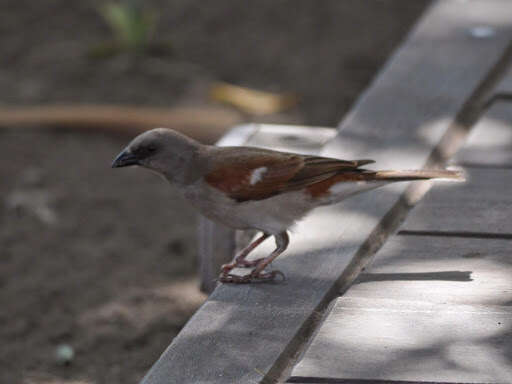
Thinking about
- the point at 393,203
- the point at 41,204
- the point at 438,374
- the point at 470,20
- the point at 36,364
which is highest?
the point at 470,20

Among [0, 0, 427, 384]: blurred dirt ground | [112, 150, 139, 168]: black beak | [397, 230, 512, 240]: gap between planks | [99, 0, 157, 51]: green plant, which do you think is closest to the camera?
[397, 230, 512, 240]: gap between planks

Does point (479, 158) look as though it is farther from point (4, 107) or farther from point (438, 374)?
point (4, 107)

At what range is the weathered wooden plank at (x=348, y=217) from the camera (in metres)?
2.98

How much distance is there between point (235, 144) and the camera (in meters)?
4.91

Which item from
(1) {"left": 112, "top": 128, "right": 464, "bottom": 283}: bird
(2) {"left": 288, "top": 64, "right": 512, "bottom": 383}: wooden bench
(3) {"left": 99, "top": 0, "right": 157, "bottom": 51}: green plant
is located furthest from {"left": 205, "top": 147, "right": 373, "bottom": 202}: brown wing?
(3) {"left": 99, "top": 0, "right": 157, "bottom": 51}: green plant

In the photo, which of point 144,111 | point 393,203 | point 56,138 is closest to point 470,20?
point 393,203

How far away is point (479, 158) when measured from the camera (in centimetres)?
428

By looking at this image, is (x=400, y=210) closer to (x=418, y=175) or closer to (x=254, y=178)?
(x=418, y=175)

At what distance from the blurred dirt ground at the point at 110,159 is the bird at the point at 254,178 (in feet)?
4.37

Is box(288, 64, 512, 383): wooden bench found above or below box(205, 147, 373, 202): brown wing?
below

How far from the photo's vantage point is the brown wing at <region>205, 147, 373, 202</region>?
3.80 metres

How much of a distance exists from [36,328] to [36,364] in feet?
1.25

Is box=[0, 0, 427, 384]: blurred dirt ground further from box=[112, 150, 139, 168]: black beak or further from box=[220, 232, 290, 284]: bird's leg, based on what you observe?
box=[220, 232, 290, 284]: bird's leg

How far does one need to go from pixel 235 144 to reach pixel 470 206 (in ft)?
4.63
